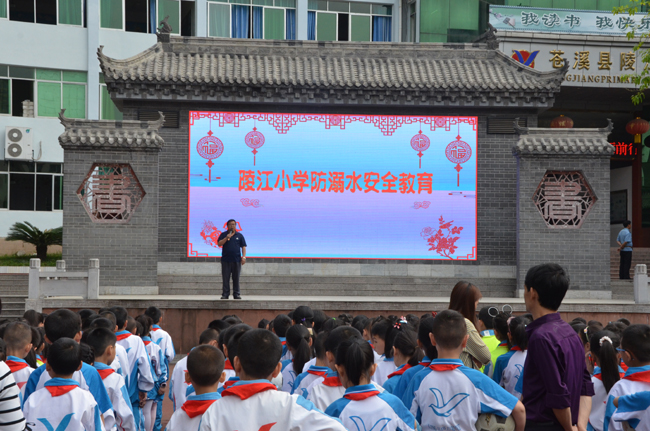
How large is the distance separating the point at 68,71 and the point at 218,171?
12.8 m

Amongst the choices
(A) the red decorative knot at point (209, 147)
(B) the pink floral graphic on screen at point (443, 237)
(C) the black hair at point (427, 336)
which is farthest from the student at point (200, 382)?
(B) the pink floral graphic on screen at point (443, 237)

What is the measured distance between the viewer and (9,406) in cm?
337

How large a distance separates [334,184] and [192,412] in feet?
39.5

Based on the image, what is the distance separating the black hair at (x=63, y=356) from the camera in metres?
4.07

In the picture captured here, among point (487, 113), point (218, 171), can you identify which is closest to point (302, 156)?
point (218, 171)

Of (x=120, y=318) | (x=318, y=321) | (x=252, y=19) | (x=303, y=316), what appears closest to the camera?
(x=120, y=318)

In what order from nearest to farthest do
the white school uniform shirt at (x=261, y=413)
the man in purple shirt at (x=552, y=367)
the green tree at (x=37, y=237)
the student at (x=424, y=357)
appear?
the white school uniform shirt at (x=261, y=413)
the man in purple shirt at (x=552, y=367)
the student at (x=424, y=357)
the green tree at (x=37, y=237)

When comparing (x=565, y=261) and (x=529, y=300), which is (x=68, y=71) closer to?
(x=565, y=261)

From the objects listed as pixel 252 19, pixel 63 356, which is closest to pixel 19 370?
pixel 63 356

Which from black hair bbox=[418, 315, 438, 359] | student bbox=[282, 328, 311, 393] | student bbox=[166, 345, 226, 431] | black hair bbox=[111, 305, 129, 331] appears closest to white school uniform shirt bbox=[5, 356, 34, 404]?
student bbox=[166, 345, 226, 431]

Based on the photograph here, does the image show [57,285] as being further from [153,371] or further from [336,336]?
[336,336]

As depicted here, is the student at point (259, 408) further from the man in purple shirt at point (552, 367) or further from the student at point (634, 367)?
the student at point (634, 367)

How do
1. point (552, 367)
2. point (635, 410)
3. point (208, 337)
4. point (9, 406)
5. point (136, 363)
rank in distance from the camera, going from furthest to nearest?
point (136, 363), point (208, 337), point (635, 410), point (9, 406), point (552, 367)

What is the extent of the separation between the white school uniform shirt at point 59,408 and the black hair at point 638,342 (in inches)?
124
